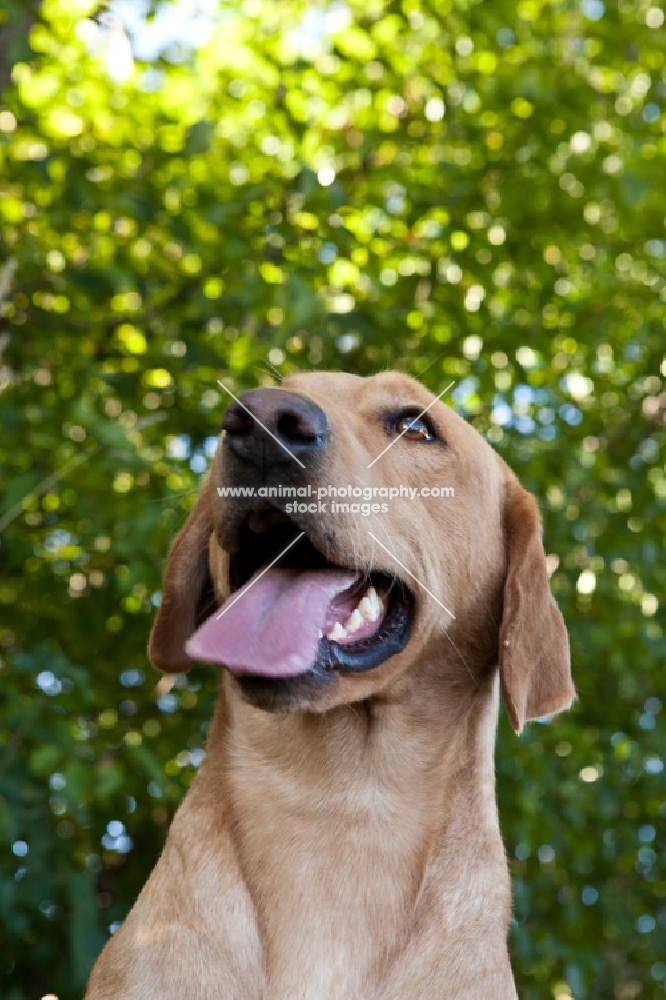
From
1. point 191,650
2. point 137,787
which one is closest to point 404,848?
point 191,650

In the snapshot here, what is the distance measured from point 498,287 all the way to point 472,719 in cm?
222

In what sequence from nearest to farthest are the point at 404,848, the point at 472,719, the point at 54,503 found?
the point at 404,848 < the point at 472,719 < the point at 54,503

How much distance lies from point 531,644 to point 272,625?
79cm

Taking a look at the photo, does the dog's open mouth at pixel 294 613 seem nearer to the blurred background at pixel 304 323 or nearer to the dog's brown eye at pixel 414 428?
the dog's brown eye at pixel 414 428

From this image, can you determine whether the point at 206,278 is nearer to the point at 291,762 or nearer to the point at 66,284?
the point at 66,284

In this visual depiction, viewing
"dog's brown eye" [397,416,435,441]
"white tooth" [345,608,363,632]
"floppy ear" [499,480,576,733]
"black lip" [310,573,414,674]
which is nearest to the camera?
"black lip" [310,573,414,674]

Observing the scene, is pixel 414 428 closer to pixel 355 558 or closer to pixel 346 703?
pixel 355 558

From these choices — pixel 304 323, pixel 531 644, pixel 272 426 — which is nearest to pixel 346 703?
pixel 531 644

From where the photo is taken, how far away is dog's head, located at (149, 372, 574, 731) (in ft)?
6.91

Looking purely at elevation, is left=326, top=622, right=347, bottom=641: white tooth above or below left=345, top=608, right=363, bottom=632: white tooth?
above

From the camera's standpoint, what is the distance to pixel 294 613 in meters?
2.16

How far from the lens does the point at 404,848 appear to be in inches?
92.7

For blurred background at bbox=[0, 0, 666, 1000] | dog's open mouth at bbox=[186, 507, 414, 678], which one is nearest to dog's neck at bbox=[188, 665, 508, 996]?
dog's open mouth at bbox=[186, 507, 414, 678]

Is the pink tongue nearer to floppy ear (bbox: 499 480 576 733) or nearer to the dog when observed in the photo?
the dog
